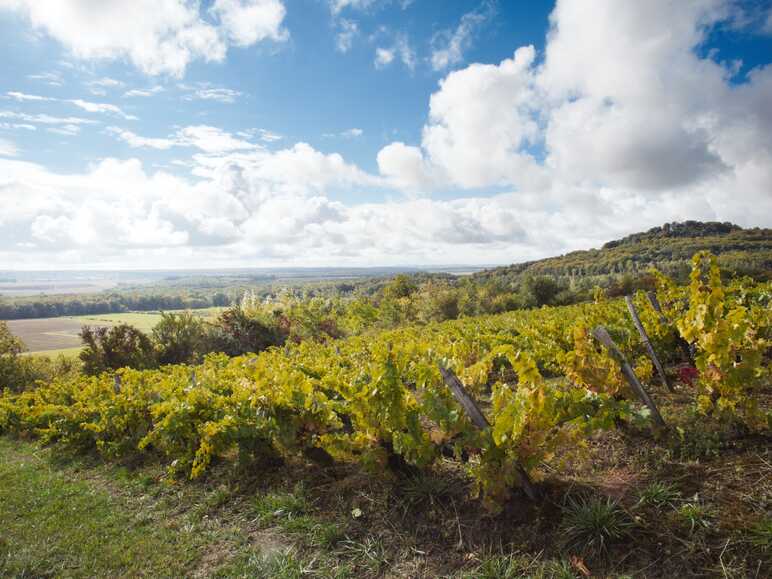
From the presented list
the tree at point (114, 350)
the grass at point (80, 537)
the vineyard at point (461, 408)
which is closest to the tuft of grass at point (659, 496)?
the vineyard at point (461, 408)

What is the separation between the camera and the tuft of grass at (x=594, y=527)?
3291 millimetres

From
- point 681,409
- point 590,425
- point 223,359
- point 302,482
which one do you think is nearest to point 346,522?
point 302,482

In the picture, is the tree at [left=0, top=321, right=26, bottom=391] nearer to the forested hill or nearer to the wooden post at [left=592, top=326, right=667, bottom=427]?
the wooden post at [left=592, top=326, right=667, bottom=427]

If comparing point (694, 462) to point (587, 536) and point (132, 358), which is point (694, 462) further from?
point (132, 358)

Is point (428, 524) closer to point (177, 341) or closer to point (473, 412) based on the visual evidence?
point (473, 412)

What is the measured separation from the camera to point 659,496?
352 cm

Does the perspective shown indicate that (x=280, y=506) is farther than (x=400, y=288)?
No

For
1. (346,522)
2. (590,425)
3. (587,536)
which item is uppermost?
(590,425)

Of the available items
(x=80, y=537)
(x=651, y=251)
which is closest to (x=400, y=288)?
(x=80, y=537)

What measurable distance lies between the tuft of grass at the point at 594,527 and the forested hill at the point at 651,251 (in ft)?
255

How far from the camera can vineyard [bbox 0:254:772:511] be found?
3785 mm

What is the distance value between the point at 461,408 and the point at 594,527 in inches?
55.9

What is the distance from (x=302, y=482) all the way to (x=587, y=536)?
10.3ft

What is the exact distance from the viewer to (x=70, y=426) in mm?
8352
